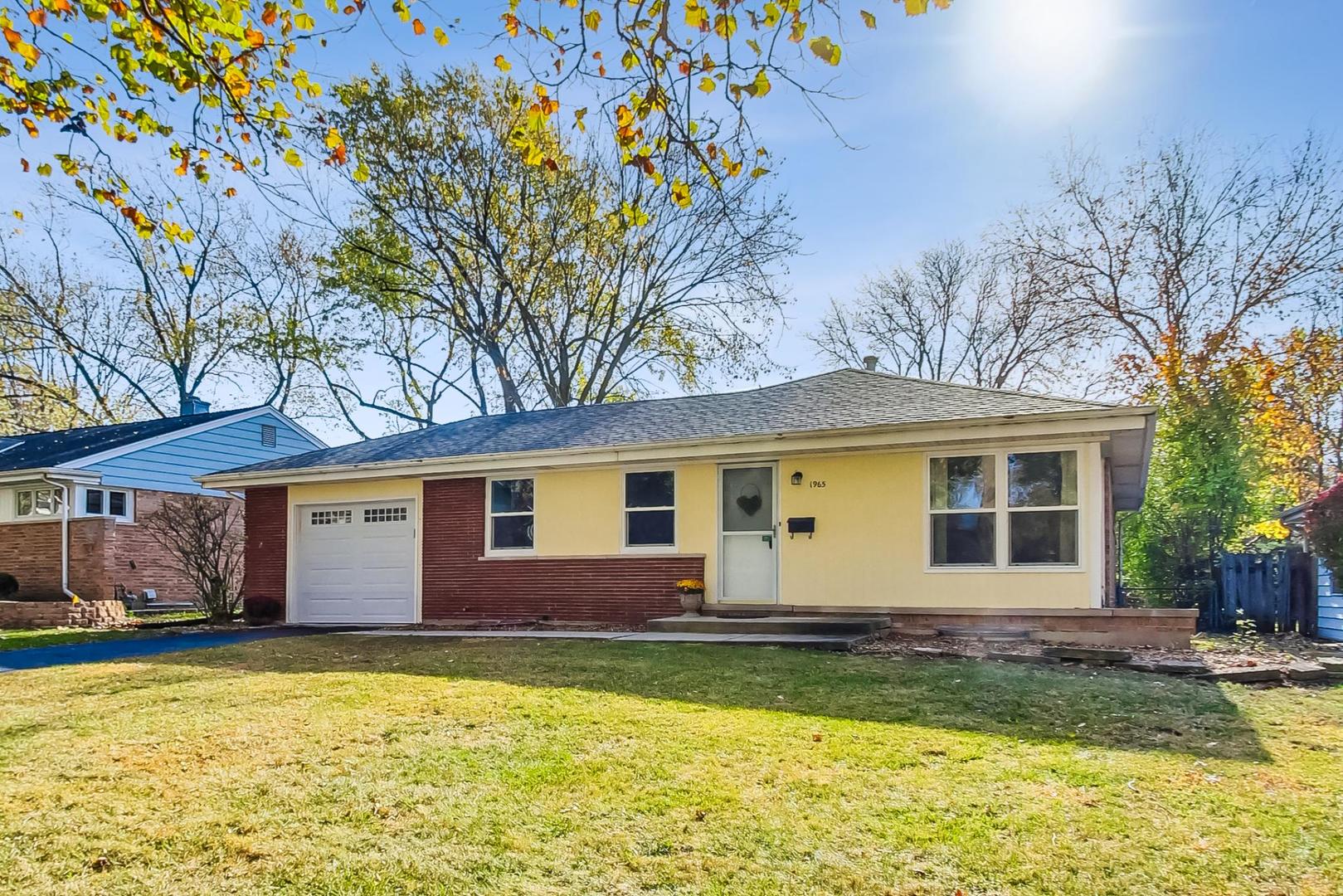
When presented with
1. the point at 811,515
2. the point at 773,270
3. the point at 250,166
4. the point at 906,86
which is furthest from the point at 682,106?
the point at 773,270

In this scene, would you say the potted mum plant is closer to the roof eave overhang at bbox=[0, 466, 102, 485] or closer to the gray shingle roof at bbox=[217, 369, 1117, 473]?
the gray shingle roof at bbox=[217, 369, 1117, 473]

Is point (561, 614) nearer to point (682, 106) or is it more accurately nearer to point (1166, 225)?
point (682, 106)

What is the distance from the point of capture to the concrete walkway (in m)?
9.55

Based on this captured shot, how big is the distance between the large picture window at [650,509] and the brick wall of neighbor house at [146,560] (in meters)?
10.7

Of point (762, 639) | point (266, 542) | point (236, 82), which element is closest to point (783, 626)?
point (762, 639)

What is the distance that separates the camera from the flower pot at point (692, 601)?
1189 cm

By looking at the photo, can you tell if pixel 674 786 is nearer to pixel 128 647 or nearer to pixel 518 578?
pixel 518 578

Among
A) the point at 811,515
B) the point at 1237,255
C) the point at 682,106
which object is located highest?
the point at 1237,255

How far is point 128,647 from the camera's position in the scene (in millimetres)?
11484

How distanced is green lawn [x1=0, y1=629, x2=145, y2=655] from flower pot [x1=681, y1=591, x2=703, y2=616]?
8.46 meters

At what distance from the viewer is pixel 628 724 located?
5.68 meters

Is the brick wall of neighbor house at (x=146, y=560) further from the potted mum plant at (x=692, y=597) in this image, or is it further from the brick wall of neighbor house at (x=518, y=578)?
the potted mum plant at (x=692, y=597)

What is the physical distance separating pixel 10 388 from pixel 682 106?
114 feet

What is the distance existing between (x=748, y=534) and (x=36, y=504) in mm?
15746
